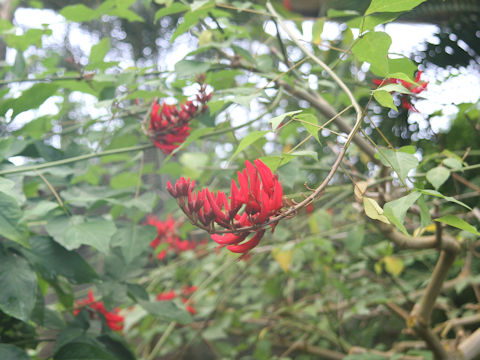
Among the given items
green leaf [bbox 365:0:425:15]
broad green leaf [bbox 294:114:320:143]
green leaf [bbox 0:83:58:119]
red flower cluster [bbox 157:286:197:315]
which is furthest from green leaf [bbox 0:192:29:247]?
red flower cluster [bbox 157:286:197:315]

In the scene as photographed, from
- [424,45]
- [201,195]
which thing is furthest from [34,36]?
[424,45]

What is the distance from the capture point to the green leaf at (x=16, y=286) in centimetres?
62

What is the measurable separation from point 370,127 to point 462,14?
12.3 inches

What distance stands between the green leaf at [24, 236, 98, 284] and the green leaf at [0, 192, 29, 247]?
0.34 feet

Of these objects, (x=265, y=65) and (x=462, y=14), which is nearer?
(x=265, y=65)

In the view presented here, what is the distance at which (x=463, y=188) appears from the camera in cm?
108

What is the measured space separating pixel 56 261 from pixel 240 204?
0.46 meters

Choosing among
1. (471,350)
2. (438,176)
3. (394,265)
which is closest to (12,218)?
(438,176)

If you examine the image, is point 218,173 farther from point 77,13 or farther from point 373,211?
point 373,211

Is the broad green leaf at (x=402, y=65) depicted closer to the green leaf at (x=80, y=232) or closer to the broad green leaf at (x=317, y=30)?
the broad green leaf at (x=317, y=30)

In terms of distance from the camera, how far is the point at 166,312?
849 mm

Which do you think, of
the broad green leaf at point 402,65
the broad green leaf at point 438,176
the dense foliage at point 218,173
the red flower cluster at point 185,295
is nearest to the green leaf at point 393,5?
the dense foliage at point 218,173

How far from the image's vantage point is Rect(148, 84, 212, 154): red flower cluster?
75 cm

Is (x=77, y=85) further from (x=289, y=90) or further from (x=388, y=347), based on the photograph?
(x=388, y=347)
